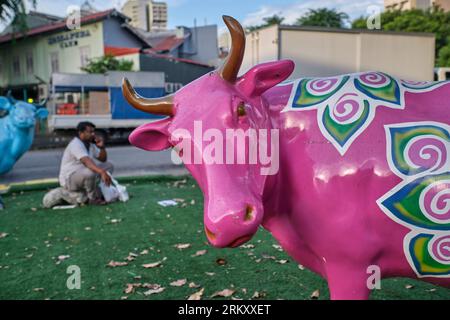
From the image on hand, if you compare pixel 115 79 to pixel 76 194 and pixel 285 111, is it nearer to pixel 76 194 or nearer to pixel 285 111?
pixel 76 194

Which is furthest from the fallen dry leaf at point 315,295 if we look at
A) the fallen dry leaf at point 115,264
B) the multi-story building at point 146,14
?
the multi-story building at point 146,14

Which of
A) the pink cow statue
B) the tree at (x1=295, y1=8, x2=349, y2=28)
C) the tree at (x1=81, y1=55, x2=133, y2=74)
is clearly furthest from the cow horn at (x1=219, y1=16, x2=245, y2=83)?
the tree at (x1=295, y1=8, x2=349, y2=28)

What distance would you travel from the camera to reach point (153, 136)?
200 centimetres

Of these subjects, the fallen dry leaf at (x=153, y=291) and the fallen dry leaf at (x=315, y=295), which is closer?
the fallen dry leaf at (x=315, y=295)

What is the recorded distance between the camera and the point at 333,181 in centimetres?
183

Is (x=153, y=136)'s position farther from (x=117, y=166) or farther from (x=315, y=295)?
(x=117, y=166)

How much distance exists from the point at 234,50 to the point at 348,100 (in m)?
0.57

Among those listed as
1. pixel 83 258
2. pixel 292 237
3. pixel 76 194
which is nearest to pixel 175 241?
pixel 83 258

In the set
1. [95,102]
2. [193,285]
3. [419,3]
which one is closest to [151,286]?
[193,285]

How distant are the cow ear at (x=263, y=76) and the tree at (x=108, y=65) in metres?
20.4

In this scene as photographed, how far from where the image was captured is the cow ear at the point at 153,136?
6.35 ft

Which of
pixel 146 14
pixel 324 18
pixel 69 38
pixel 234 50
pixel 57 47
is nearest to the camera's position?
pixel 234 50

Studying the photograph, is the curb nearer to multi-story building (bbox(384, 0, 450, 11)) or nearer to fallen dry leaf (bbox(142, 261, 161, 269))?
fallen dry leaf (bbox(142, 261, 161, 269))

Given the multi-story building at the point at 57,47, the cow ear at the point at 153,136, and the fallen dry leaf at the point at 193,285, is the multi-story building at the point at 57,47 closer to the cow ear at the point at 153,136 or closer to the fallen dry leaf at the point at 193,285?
the fallen dry leaf at the point at 193,285
